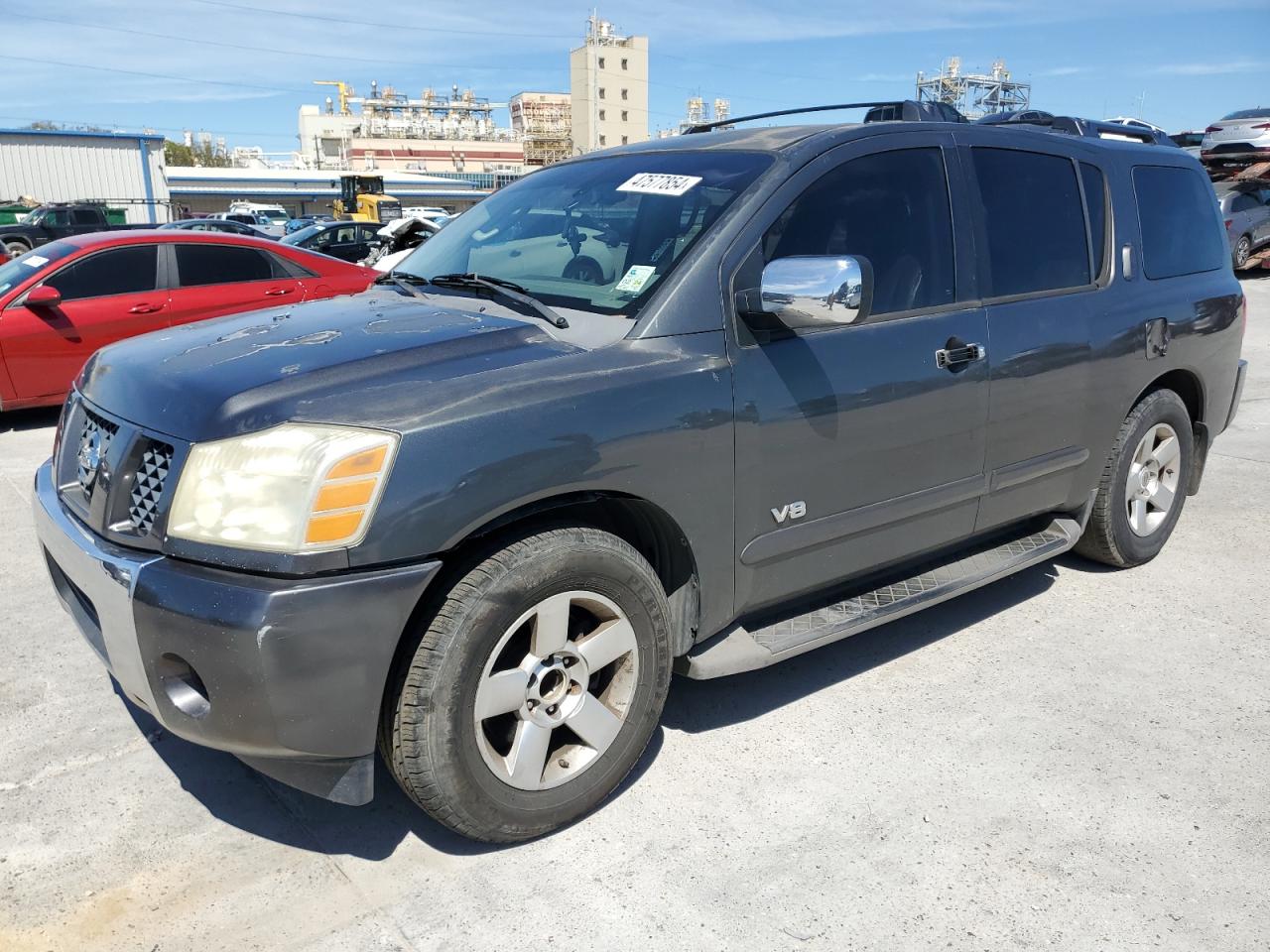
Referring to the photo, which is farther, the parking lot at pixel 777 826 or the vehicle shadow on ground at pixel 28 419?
the vehicle shadow on ground at pixel 28 419

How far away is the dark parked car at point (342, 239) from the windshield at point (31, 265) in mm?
12517

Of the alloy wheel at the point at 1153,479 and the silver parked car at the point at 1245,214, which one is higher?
the silver parked car at the point at 1245,214

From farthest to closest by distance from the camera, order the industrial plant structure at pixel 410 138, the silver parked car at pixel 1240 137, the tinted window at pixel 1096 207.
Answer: the industrial plant structure at pixel 410 138 → the silver parked car at pixel 1240 137 → the tinted window at pixel 1096 207

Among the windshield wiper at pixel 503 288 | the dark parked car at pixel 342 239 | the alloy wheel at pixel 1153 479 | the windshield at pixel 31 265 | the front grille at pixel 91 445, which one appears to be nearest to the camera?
the front grille at pixel 91 445

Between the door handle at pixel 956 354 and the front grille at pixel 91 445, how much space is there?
2468mm

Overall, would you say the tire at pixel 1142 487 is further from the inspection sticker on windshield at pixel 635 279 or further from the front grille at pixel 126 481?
the front grille at pixel 126 481

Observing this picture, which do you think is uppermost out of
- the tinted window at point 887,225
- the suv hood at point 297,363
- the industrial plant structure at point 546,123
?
the industrial plant structure at point 546,123

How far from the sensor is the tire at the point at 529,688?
2381 millimetres

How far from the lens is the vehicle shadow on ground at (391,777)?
2.75 metres

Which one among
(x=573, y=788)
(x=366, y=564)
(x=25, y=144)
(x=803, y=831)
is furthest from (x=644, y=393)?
(x=25, y=144)

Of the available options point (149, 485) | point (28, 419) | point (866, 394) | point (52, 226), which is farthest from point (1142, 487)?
point (52, 226)

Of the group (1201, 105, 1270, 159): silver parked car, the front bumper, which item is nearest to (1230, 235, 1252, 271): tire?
(1201, 105, 1270, 159): silver parked car

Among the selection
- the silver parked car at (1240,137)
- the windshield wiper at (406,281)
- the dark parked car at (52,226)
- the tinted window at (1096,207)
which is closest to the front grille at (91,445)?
the windshield wiper at (406,281)

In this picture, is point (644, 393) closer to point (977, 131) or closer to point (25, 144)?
point (977, 131)
